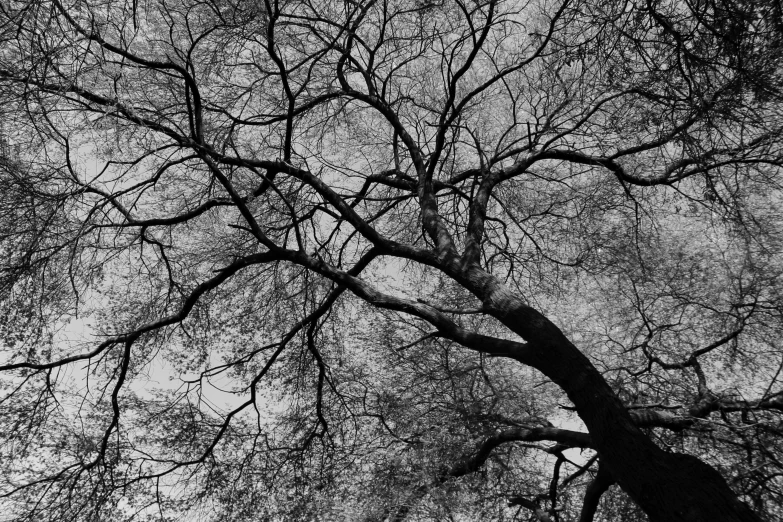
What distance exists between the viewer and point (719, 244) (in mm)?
7906

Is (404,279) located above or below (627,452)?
above

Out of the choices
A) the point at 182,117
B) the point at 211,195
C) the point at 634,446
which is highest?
the point at 182,117

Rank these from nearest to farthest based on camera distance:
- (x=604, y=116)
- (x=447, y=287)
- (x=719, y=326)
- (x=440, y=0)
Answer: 1. (x=440, y=0)
2. (x=604, y=116)
3. (x=719, y=326)
4. (x=447, y=287)

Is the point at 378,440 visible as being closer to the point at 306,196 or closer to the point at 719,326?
the point at 306,196

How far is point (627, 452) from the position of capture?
3.50 m

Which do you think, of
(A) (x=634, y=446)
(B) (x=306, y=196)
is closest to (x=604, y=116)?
(B) (x=306, y=196)

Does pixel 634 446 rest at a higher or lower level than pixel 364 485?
lower

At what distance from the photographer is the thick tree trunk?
10.3 ft

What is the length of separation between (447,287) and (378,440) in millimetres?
2429

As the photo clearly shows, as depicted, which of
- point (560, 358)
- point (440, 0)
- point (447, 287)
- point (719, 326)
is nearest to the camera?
point (560, 358)

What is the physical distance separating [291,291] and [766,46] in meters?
5.96

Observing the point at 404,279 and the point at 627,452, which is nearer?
the point at 627,452

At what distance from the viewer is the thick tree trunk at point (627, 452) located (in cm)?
315

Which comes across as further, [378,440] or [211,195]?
[378,440]
